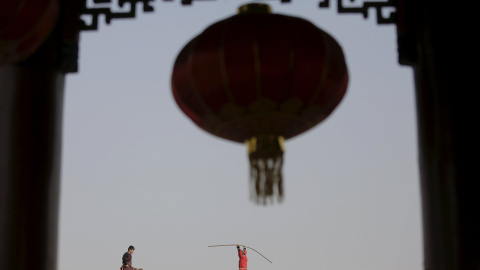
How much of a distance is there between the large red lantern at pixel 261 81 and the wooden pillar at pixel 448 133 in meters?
0.42

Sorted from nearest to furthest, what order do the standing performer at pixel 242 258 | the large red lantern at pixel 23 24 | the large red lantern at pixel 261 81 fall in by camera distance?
the large red lantern at pixel 23 24 → the large red lantern at pixel 261 81 → the standing performer at pixel 242 258

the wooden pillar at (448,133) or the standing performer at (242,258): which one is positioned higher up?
the wooden pillar at (448,133)

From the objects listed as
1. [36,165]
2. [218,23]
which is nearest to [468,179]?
[218,23]

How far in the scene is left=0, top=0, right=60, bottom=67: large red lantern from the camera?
2.90m

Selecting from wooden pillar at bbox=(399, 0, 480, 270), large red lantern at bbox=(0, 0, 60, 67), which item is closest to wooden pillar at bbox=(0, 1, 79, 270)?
large red lantern at bbox=(0, 0, 60, 67)

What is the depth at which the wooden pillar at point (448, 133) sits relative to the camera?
3.91 m

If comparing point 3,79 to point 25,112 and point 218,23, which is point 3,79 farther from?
point 218,23

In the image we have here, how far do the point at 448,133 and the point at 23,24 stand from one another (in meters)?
1.92

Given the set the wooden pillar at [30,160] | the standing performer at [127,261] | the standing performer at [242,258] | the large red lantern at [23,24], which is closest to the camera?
the large red lantern at [23,24]

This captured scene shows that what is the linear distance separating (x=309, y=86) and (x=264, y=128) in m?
0.27

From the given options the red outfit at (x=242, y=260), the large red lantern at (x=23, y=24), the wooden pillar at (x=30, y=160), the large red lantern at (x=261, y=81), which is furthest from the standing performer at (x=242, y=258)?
the large red lantern at (x=23, y=24)

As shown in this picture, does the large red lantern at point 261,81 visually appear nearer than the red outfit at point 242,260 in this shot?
Yes

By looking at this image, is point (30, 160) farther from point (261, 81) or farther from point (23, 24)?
point (23, 24)

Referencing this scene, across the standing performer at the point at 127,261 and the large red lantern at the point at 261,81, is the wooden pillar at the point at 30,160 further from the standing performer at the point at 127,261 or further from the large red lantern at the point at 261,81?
the standing performer at the point at 127,261
